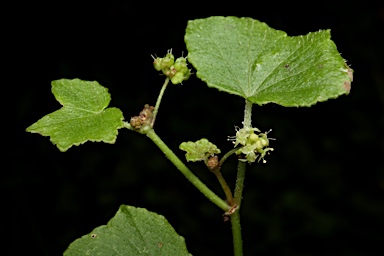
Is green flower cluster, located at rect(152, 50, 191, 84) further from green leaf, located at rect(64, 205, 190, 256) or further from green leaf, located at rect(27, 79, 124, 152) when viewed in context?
green leaf, located at rect(64, 205, 190, 256)

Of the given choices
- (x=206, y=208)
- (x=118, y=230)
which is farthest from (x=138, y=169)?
(x=118, y=230)

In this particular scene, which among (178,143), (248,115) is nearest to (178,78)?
(248,115)

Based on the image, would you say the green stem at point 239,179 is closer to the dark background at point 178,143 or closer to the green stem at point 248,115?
the green stem at point 248,115

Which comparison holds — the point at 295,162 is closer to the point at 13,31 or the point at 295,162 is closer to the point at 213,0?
the point at 213,0

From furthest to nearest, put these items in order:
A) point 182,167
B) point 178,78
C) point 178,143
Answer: point 178,143 → point 178,78 → point 182,167

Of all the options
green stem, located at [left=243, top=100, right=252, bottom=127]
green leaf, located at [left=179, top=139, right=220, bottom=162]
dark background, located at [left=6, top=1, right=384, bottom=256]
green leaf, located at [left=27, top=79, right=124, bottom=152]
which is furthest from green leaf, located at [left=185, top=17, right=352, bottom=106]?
dark background, located at [left=6, top=1, right=384, bottom=256]

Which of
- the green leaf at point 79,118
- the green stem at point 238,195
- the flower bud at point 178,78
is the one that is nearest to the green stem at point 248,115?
the green stem at point 238,195

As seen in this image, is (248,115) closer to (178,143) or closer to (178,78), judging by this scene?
(178,78)
